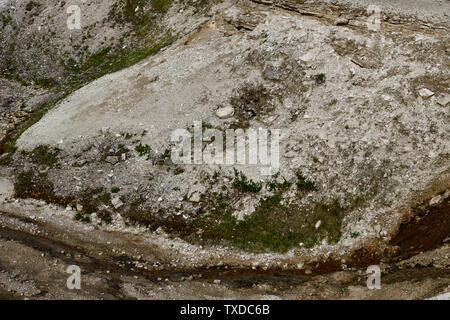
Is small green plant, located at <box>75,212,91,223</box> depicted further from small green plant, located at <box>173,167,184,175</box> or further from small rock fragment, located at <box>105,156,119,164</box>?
small green plant, located at <box>173,167,184,175</box>

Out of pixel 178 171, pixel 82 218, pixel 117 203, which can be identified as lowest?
pixel 82 218

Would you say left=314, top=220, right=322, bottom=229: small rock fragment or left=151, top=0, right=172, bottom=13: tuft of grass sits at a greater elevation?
left=151, top=0, right=172, bottom=13: tuft of grass

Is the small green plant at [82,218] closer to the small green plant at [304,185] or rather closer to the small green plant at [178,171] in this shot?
the small green plant at [178,171]

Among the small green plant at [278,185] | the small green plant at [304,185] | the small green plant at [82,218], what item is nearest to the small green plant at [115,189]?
the small green plant at [82,218]

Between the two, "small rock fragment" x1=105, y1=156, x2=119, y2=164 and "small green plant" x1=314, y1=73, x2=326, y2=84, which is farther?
"small rock fragment" x1=105, y1=156, x2=119, y2=164

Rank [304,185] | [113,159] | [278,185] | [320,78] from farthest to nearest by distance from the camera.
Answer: [113,159]
[320,78]
[278,185]
[304,185]

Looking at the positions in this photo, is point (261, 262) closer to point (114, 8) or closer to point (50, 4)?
point (114, 8)

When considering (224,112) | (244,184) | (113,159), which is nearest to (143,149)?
(113,159)

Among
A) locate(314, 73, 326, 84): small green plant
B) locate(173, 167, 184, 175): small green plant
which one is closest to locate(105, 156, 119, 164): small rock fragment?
locate(173, 167, 184, 175): small green plant

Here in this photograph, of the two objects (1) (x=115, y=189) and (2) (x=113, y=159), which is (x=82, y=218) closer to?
(1) (x=115, y=189)
